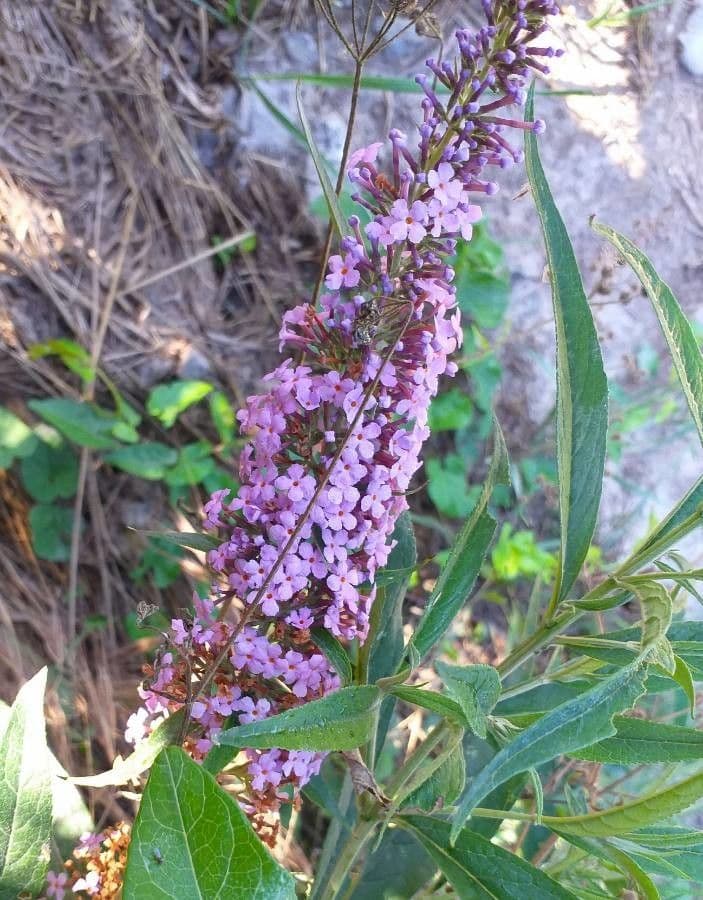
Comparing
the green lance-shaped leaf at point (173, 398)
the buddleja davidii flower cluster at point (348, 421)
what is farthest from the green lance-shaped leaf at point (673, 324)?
the green lance-shaped leaf at point (173, 398)

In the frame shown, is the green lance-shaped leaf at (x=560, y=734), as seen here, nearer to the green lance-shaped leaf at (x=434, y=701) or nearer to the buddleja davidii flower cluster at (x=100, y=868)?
the green lance-shaped leaf at (x=434, y=701)

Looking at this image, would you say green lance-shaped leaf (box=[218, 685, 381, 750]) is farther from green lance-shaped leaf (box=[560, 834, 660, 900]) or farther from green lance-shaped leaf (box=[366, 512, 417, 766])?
green lance-shaped leaf (box=[560, 834, 660, 900])

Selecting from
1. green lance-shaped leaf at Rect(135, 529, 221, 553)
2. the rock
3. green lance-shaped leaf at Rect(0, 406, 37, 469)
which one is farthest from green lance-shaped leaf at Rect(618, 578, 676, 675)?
the rock

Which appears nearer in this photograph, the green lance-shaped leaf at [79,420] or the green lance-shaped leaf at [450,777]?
the green lance-shaped leaf at [450,777]

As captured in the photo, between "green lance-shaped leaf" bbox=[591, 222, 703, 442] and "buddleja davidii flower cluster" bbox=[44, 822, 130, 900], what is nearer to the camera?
"green lance-shaped leaf" bbox=[591, 222, 703, 442]

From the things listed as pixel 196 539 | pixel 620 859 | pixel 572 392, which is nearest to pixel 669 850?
pixel 620 859

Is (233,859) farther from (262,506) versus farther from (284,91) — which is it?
(284,91)

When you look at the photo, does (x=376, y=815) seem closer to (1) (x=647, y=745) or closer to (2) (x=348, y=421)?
(1) (x=647, y=745)

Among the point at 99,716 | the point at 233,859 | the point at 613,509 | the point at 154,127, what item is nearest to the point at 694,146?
the point at 613,509
